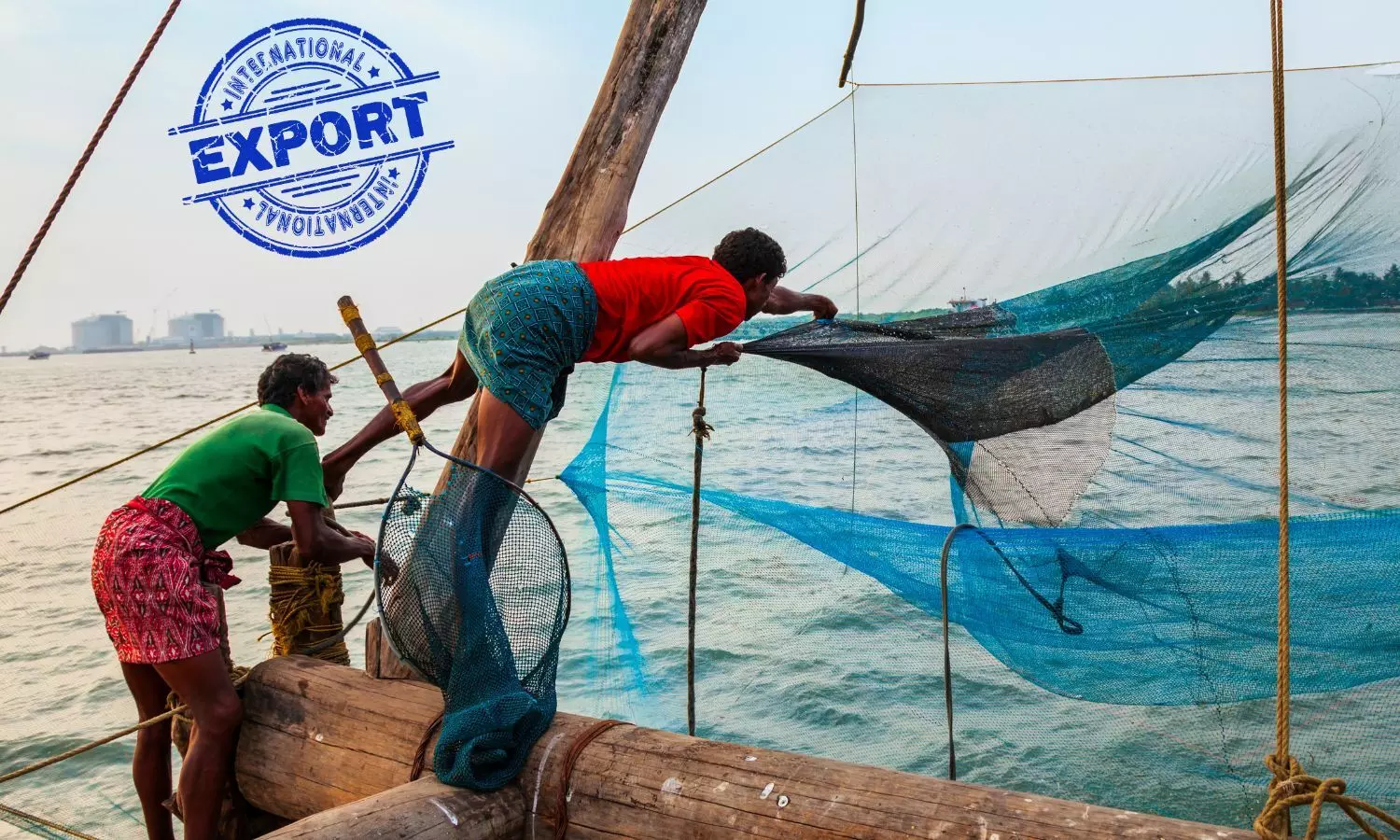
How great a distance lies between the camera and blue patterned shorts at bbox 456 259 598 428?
2.88 metres

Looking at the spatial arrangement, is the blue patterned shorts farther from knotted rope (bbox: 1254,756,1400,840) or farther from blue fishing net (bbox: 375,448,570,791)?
knotted rope (bbox: 1254,756,1400,840)

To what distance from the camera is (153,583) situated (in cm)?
297

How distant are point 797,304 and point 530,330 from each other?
1.26 meters

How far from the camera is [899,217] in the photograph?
4113mm

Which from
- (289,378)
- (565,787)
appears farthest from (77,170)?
(565,787)

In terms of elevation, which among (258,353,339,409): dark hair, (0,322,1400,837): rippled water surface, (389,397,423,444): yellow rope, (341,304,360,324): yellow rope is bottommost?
(0,322,1400,837): rippled water surface

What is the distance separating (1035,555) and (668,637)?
2460mm

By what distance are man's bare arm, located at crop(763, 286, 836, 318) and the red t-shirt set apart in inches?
28.0

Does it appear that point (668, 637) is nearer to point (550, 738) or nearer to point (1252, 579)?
point (550, 738)

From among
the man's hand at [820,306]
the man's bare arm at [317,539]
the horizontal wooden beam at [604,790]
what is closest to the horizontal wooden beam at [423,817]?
the horizontal wooden beam at [604,790]

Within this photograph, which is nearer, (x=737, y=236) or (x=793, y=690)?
(x=737, y=236)

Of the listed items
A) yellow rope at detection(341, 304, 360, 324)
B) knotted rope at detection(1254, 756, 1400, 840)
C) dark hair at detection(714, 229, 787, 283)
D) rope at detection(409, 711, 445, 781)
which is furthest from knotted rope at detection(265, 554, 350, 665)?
knotted rope at detection(1254, 756, 1400, 840)

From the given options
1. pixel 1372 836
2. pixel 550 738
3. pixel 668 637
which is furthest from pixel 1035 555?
pixel 668 637

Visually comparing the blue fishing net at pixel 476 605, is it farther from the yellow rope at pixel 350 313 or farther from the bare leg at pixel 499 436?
the yellow rope at pixel 350 313
